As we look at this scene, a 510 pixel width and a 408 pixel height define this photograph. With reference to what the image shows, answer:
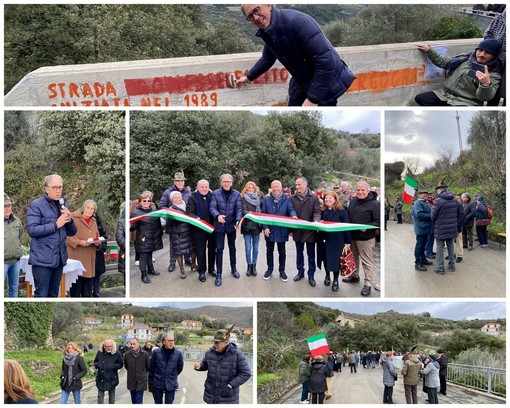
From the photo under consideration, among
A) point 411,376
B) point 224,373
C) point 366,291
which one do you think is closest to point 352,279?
point 366,291

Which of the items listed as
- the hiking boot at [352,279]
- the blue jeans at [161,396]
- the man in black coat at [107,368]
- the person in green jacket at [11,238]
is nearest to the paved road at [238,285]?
the hiking boot at [352,279]

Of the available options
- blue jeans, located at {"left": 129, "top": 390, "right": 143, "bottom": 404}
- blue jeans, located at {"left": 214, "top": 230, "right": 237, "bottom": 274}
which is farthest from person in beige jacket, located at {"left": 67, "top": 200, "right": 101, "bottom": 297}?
blue jeans, located at {"left": 214, "top": 230, "right": 237, "bottom": 274}

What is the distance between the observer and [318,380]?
6.52 metres

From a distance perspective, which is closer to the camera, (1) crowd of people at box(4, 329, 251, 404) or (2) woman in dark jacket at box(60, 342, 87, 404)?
(1) crowd of people at box(4, 329, 251, 404)

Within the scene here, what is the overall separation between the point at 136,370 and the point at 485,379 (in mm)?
3539

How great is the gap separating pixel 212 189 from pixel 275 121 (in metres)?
0.93

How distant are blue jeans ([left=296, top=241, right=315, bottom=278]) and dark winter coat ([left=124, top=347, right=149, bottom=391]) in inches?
70.0

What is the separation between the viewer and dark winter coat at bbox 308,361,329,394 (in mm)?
6512

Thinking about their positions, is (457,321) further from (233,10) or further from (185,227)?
(233,10)

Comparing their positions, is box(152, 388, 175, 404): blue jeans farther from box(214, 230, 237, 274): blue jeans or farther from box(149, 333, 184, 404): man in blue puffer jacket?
box(214, 230, 237, 274): blue jeans

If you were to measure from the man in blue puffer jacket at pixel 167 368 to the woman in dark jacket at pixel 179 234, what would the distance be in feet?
2.38

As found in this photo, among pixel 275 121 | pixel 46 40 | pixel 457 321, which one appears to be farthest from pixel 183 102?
pixel 46 40

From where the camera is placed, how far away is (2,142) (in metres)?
6.33

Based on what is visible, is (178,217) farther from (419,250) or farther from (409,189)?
(419,250)
